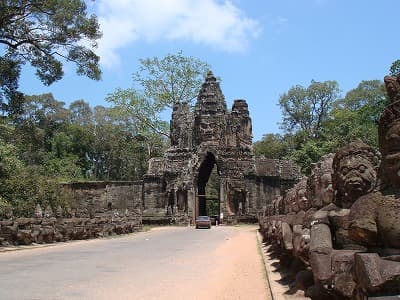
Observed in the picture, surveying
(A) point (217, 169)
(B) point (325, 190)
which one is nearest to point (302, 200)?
(B) point (325, 190)

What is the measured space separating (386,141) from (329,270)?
1.64 metres

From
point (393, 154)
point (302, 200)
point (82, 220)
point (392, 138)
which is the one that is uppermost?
point (392, 138)

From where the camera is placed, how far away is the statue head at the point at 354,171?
5.37m

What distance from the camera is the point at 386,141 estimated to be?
3838 mm

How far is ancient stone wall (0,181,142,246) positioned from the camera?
785 inches

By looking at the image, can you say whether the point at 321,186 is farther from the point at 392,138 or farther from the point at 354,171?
the point at 392,138

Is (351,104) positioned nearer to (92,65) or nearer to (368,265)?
(92,65)

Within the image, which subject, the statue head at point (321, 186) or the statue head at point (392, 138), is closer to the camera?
the statue head at point (392, 138)

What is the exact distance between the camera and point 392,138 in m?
3.75

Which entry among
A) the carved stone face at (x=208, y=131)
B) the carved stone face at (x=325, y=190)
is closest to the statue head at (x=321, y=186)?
the carved stone face at (x=325, y=190)

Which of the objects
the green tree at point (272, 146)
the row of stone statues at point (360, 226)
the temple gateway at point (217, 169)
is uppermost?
the green tree at point (272, 146)

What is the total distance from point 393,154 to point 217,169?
45654 millimetres

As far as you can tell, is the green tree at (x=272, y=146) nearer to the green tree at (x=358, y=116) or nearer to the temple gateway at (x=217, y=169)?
the green tree at (x=358, y=116)

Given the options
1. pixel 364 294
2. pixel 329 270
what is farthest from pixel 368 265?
pixel 329 270
